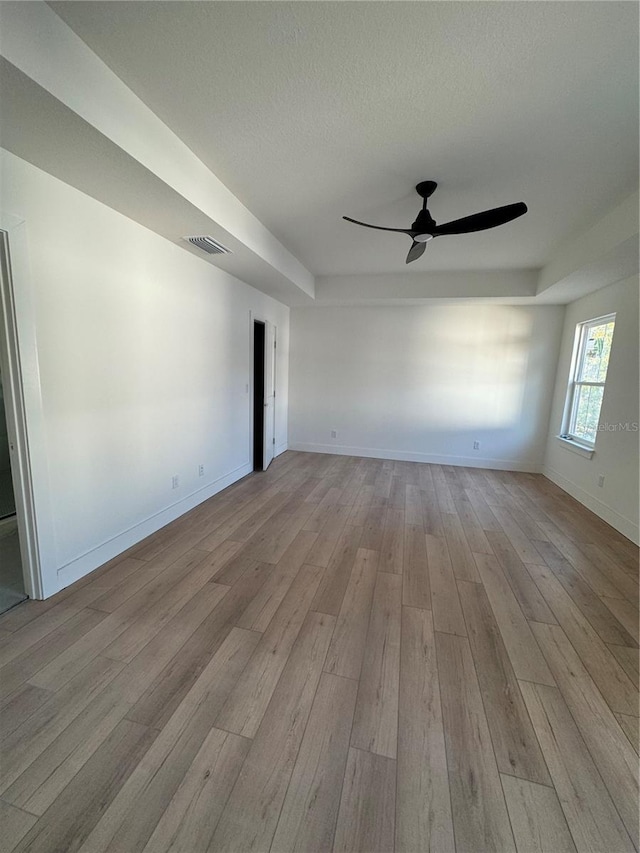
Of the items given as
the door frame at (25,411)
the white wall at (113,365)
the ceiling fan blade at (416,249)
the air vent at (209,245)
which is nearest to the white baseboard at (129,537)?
the white wall at (113,365)

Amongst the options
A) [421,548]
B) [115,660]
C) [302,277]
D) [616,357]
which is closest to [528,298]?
[616,357]

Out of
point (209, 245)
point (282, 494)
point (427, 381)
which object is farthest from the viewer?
point (427, 381)

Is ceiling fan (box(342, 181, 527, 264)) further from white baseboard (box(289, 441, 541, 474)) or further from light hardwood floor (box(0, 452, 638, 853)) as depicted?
white baseboard (box(289, 441, 541, 474))

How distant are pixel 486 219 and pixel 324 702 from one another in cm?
281

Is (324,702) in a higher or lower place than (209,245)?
lower

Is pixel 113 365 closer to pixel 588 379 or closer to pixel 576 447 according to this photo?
pixel 576 447

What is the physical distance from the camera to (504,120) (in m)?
1.78

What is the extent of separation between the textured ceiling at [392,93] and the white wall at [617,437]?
1.32 m

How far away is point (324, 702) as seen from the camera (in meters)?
1.49

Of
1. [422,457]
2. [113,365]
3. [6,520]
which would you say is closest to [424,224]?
[113,365]

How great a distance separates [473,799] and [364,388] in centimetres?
495

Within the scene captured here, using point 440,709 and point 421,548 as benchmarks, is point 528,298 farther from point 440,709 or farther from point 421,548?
point 440,709

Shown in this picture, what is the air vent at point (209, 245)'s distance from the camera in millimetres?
2753

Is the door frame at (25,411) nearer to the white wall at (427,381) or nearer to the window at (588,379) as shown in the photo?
the white wall at (427,381)
